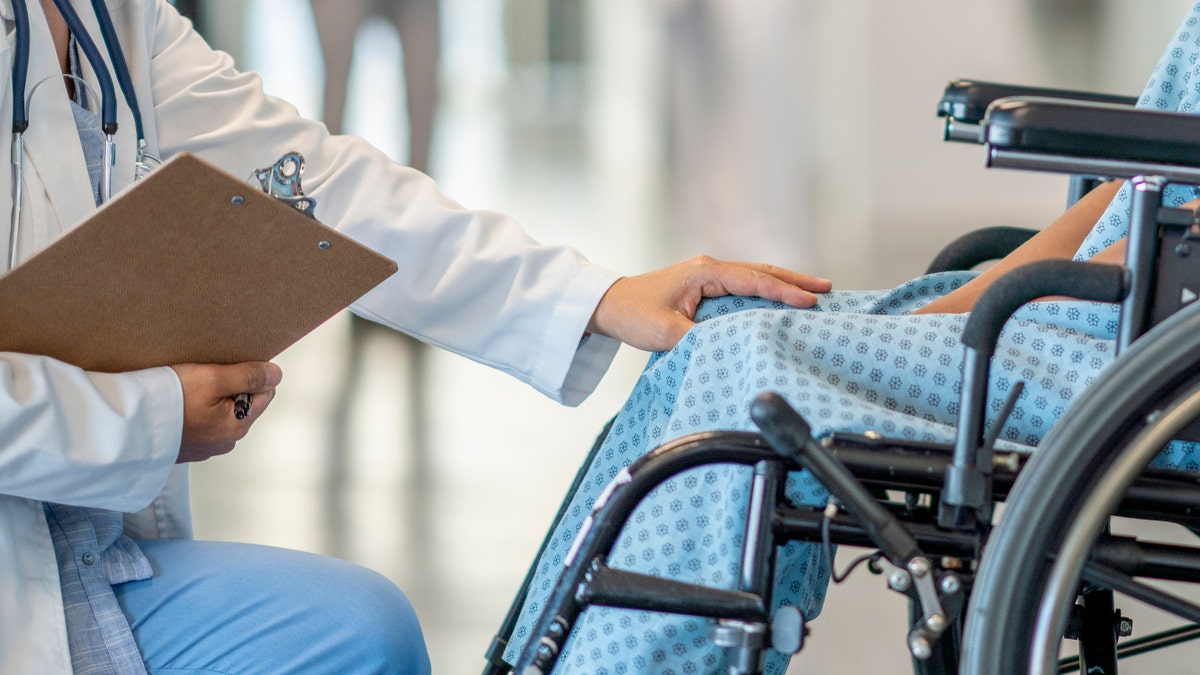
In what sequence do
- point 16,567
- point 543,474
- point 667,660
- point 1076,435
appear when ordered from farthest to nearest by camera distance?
point 543,474 → point 16,567 → point 667,660 → point 1076,435

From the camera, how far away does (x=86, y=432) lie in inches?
34.2

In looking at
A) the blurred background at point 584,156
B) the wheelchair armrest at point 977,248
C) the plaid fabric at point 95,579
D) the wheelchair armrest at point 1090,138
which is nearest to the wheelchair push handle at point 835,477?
the wheelchair armrest at point 1090,138

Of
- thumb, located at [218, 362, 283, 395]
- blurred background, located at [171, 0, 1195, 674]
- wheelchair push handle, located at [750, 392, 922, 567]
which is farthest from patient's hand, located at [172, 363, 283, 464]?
blurred background, located at [171, 0, 1195, 674]

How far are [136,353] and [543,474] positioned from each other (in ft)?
4.85

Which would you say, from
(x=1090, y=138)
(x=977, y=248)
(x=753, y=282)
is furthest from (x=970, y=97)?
(x=1090, y=138)

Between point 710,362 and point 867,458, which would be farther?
point 710,362

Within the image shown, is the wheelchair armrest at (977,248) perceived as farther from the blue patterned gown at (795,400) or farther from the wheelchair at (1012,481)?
the wheelchair at (1012,481)

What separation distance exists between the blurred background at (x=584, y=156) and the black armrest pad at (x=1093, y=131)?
4.71ft

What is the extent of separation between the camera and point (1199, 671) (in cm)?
160

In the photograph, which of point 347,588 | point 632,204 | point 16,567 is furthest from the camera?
point 632,204

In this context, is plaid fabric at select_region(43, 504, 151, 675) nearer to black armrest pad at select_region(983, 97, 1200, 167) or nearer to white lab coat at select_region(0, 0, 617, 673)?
white lab coat at select_region(0, 0, 617, 673)

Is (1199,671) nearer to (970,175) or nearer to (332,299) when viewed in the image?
(332,299)

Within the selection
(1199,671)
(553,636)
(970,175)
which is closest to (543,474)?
(1199,671)

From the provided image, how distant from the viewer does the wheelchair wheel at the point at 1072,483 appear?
2.01 feet
